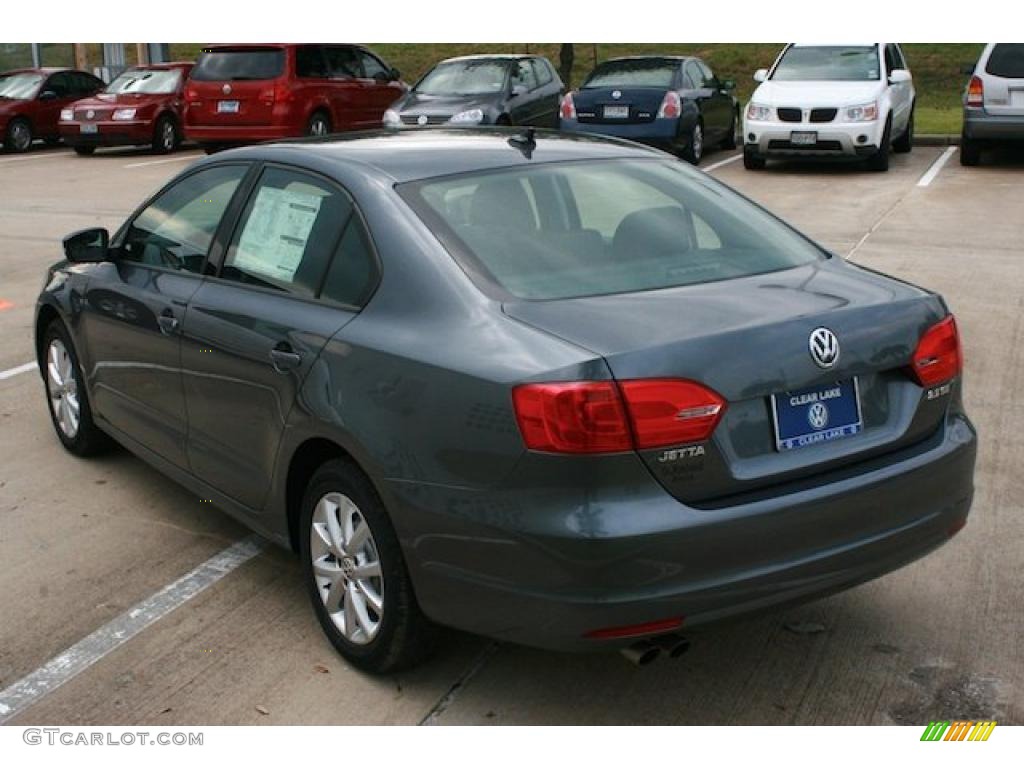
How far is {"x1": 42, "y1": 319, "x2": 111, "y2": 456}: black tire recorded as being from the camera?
5.86m

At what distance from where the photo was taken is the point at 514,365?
3361 mm

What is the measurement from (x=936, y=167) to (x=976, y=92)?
110 centimetres

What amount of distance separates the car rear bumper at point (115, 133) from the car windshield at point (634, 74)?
808 centimetres

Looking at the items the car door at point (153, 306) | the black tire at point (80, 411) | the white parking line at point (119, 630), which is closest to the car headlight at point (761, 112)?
the black tire at point (80, 411)

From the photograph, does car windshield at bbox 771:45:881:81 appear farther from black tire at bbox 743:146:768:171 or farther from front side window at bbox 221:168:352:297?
front side window at bbox 221:168:352:297

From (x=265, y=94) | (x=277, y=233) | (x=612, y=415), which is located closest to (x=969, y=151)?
(x=265, y=94)

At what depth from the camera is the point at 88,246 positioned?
5.53 m

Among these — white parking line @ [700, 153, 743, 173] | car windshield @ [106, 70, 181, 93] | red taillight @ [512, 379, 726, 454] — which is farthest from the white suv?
red taillight @ [512, 379, 726, 454]

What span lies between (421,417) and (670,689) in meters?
1.10

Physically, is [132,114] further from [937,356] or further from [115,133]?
[937,356]

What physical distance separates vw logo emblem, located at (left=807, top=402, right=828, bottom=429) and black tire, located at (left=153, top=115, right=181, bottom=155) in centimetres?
2049

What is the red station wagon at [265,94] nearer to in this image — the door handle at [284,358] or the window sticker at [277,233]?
the window sticker at [277,233]

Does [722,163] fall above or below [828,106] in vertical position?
below

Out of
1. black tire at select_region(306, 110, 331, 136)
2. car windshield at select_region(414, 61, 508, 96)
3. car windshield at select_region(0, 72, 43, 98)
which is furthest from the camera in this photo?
car windshield at select_region(0, 72, 43, 98)
